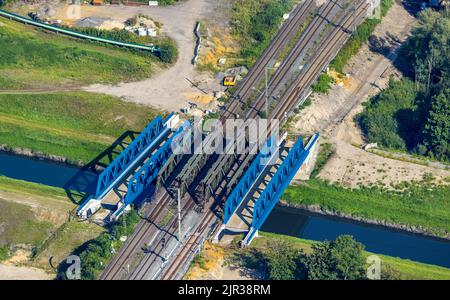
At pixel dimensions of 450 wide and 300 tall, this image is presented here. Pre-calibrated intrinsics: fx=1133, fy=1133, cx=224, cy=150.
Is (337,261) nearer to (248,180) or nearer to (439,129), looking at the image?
(248,180)

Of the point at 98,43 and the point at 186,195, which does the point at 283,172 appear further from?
the point at 98,43

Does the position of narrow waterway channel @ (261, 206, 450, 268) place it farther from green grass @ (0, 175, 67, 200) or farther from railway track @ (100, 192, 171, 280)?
green grass @ (0, 175, 67, 200)

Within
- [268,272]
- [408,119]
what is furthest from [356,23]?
[268,272]

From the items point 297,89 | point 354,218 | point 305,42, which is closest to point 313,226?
point 354,218

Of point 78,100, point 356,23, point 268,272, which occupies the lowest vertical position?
point 78,100

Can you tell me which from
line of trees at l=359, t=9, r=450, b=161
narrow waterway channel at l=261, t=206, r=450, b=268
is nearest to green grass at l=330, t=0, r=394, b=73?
line of trees at l=359, t=9, r=450, b=161

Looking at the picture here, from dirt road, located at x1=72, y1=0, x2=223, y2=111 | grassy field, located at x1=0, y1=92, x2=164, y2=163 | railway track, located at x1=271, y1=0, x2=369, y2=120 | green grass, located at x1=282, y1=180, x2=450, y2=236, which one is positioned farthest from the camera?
dirt road, located at x1=72, y1=0, x2=223, y2=111

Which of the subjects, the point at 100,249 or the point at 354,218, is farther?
the point at 354,218
